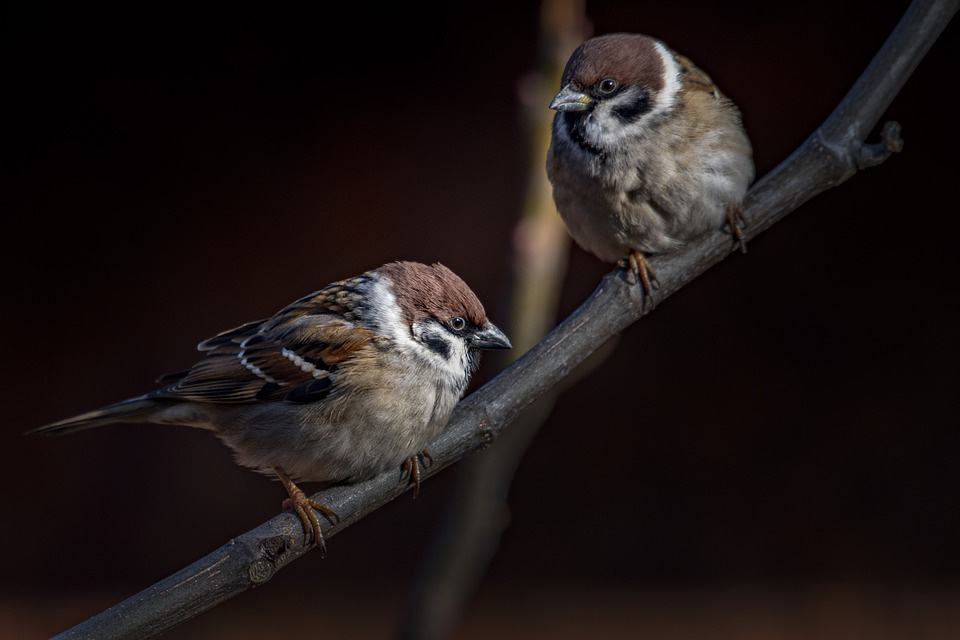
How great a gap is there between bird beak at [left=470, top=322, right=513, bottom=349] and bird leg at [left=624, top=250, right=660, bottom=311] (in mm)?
237

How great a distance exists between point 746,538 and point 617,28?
1.89 metres

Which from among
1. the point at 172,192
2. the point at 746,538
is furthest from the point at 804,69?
the point at 172,192

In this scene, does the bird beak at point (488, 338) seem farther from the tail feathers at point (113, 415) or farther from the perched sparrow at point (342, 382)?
the tail feathers at point (113, 415)

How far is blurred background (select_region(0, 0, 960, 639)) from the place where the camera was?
3.61 meters

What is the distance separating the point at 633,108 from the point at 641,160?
0.34ft

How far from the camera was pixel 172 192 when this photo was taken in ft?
12.1

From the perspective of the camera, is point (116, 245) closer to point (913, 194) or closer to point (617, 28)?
point (617, 28)

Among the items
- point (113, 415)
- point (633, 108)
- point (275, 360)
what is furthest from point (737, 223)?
point (113, 415)

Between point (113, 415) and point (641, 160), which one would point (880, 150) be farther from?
point (113, 415)

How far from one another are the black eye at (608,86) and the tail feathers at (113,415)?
3.30ft

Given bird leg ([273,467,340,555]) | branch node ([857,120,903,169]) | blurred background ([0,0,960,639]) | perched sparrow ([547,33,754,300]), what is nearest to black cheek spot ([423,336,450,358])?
bird leg ([273,467,340,555])

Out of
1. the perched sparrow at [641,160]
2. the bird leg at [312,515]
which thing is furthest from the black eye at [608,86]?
the bird leg at [312,515]

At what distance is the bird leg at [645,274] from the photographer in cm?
170

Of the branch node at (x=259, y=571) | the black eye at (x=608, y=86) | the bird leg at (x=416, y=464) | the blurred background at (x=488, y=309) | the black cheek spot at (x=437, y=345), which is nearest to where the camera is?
the branch node at (x=259, y=571)
